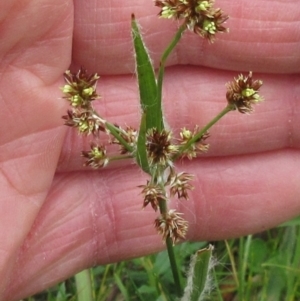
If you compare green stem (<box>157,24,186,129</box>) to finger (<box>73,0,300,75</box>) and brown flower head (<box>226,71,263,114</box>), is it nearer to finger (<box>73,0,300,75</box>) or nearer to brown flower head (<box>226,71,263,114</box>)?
brown flower head (<box>226,71,263,114</box>)

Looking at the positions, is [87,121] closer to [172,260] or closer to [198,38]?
[172,260]

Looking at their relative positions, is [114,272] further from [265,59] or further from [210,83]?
[265,59]

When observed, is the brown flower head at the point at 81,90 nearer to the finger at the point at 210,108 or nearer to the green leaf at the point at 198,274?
the green leaf at the point at 198,274

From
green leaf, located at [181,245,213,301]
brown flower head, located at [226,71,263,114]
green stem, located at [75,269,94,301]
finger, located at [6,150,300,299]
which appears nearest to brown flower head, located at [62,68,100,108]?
brown flower head, located at [226,71,263,114]

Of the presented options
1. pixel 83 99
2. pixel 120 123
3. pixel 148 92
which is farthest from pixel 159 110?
pixel 120 123

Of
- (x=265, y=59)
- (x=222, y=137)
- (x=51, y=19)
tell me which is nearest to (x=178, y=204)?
(x=222, y=137)
